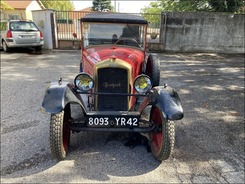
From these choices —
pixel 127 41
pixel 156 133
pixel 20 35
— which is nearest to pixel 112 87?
pixel 156 133

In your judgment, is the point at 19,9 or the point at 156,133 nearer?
the point at 156,133

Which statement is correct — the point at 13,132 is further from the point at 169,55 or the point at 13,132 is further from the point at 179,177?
the point at 169,55

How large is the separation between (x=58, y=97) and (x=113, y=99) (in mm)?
832

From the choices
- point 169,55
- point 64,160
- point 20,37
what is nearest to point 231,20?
point 169,55

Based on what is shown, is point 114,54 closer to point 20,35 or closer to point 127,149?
point 127,149

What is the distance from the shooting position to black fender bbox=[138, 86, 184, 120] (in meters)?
2.84

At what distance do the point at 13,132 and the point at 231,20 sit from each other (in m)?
12.1

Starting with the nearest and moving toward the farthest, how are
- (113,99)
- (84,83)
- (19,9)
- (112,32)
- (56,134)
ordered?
(56,134) → (84,83) → (113,99) → (112,32) → (19,9)

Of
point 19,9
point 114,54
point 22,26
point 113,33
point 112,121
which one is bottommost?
point 112,121

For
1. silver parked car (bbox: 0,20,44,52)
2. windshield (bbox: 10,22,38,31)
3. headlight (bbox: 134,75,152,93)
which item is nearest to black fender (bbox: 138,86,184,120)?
headlight (bbox: 134,75,152,93)

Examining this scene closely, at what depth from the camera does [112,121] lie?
10.0ft

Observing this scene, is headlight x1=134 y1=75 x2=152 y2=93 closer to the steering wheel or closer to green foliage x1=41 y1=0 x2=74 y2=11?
the steering wheel

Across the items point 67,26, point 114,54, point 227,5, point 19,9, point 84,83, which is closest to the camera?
point 84,83

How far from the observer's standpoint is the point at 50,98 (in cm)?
296
